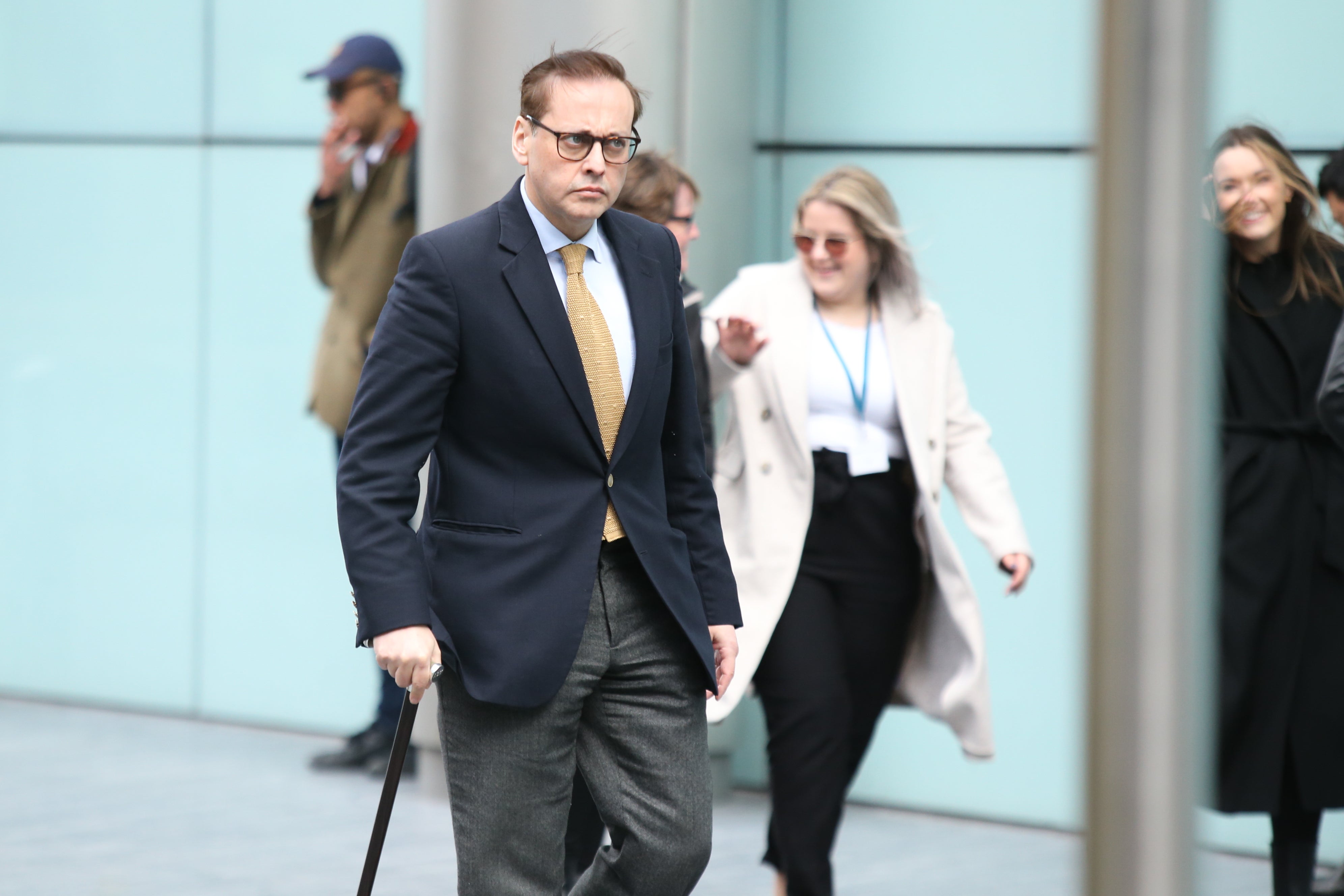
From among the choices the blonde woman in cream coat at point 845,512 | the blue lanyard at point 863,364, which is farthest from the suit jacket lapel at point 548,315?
the blue lanyard at point 863,364

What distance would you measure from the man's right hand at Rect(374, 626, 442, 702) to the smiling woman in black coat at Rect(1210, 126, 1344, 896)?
8.13ft

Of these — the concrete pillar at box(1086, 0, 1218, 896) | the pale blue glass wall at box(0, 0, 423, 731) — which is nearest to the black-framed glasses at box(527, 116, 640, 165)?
the concrete pillar at box(1086, 0, 1218, 896)

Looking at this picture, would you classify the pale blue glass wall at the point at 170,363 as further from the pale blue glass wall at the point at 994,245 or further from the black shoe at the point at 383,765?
the pale blue glass wall at the point at 994,245

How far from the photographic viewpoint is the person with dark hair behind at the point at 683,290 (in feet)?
14.4

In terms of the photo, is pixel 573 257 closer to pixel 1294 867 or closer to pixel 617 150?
pixel 617 150

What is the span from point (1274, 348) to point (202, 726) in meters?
4.96

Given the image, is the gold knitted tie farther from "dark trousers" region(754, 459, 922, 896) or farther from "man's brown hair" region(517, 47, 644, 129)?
"dark trousers" region(754, 459, 922, 896)

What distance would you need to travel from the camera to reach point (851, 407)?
4289mm

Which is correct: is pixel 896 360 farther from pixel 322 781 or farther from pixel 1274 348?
pixel 322 781

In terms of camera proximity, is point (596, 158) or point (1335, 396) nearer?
point (596, 158)

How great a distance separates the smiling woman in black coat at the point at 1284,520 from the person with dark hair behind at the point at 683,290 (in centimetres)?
135

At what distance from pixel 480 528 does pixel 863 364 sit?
66.6 inches

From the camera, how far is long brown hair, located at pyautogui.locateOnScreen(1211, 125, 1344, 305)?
4.39 m

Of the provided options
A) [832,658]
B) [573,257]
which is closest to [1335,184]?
[832,658]
